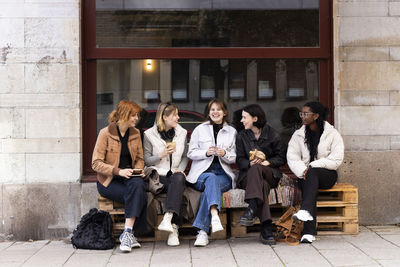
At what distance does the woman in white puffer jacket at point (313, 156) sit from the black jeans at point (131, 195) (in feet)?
6.19

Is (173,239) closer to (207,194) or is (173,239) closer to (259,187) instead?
(207,194)

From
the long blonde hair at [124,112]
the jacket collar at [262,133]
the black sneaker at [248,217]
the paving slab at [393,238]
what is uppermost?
the long blonde hair at [124,112]

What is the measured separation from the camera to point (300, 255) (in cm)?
538

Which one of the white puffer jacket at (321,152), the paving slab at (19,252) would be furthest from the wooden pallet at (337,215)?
the paving slab at (19,252)

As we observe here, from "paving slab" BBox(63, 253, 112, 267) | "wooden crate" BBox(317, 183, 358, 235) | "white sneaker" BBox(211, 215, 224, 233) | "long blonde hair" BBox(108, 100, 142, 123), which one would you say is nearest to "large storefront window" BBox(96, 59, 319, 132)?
"long blonde hair" BBox(108, 100, 142, 123)

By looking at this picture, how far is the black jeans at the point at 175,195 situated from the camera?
5.80 meters

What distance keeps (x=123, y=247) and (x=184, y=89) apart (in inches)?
101

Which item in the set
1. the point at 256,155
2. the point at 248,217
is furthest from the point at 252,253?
the point at 256,155

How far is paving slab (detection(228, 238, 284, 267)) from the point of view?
5148 millimetres

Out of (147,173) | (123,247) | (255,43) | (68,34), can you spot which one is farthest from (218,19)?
(123,247)

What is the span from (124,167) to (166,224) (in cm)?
91

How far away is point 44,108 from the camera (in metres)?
6.71

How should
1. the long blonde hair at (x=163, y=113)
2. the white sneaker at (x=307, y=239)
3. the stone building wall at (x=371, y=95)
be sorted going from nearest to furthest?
the white sneaker at (x=307, y=239)
the long blonde hair at (x=163, y=113)
the stone building wall at (x=371, y=95)

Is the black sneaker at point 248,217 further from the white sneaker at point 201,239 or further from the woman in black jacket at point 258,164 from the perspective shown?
the white sneaker at point 201,239
